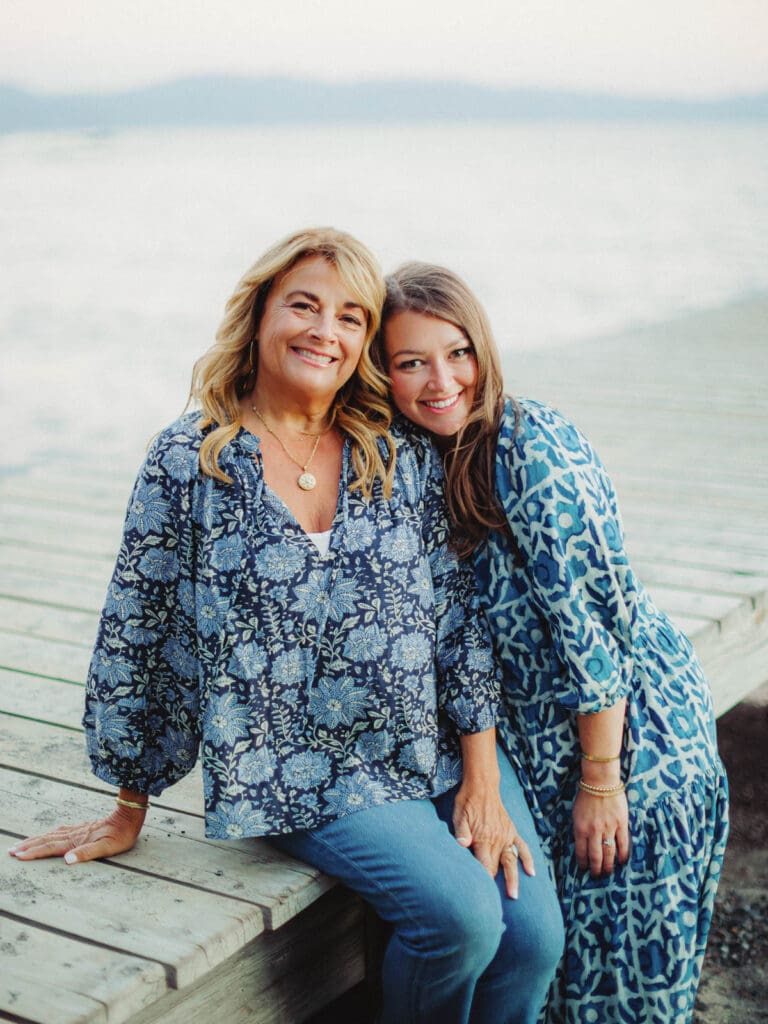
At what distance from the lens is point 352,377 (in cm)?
223

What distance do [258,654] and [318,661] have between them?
108 mm

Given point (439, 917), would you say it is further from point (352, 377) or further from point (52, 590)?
point (52, 590)

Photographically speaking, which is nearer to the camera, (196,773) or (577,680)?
(577,680)

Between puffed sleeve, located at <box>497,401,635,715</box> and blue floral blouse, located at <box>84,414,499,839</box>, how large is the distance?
0.64ft

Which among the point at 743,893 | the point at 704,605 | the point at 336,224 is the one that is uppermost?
the point at 336,224

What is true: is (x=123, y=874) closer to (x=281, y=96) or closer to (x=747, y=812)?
(x=747, y=812)

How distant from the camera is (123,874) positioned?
6.68 ft

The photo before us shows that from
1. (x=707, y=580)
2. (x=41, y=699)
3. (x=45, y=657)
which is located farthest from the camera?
(x=707, y=580)

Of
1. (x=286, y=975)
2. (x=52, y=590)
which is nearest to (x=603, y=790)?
(x=286, y=975)

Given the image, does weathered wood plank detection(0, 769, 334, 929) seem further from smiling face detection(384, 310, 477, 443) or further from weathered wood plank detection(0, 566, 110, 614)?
weathered wood plank detection(0, 566, 110, 614)

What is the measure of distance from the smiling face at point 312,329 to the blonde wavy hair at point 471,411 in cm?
11

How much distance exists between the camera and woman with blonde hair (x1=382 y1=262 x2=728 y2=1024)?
205 centimetres

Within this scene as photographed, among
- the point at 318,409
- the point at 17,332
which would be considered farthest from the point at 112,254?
the point at 318,409

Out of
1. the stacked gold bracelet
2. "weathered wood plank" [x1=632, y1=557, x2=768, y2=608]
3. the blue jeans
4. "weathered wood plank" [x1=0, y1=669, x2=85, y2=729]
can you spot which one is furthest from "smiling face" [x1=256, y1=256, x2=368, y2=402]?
"weathered wood plank" [x1=632, y1=557, x2=768, y2=608]
